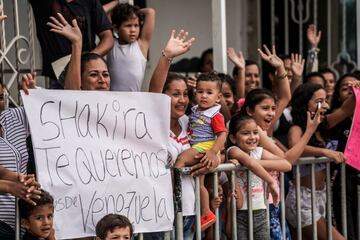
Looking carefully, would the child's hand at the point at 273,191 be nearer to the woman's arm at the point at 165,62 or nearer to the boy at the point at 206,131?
the boy at the point at 206,131

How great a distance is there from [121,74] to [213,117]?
75 cm

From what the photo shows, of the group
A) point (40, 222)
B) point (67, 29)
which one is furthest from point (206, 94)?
point (40, 222)

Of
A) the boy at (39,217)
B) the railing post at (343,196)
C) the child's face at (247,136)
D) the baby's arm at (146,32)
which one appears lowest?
the railing post at (343,196)

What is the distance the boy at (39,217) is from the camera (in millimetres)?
5008

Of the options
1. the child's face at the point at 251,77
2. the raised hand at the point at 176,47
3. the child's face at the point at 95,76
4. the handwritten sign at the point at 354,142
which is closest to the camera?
the child's face at the point at 95,76

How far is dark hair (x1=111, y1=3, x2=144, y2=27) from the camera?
20.2 feet

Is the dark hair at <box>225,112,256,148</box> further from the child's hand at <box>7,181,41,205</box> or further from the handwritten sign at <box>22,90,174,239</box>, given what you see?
the child's hand at <box>7,181,41,205</box>

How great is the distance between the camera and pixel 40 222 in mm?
5016

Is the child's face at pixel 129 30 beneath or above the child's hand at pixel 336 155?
above

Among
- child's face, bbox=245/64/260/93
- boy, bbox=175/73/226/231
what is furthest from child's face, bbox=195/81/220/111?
child's face, bbox=245/64/260/93

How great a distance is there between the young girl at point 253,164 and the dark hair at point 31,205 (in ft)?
4.89

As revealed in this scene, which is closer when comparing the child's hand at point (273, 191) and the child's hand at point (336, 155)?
the child's hand at point (273, 191)

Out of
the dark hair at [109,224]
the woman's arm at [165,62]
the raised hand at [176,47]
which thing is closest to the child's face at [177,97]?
the woman's arm at [165,62]

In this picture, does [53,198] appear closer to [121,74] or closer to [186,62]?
[121,74]
